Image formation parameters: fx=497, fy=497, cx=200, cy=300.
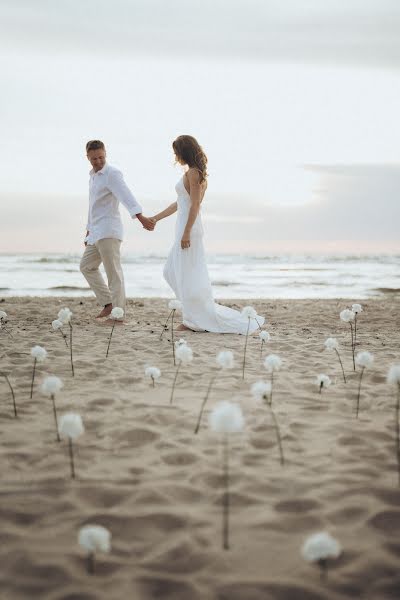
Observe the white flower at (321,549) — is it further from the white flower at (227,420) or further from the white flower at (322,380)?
the white flower at (322,380)

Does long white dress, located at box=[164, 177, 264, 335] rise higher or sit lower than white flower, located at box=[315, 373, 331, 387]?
higher

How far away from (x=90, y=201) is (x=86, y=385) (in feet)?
14.7

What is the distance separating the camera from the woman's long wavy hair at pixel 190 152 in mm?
7008

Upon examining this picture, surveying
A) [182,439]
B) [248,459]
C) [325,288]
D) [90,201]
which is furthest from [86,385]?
[325,288]

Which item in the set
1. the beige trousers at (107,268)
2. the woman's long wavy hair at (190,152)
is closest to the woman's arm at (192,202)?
the woman's long wavy hair at (190,152)

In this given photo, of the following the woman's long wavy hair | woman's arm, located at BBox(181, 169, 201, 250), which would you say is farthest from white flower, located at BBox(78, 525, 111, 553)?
the woman's long wavy hair

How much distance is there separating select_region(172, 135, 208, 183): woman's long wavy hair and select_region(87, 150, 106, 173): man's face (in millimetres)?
1444

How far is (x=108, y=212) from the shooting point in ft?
26.2

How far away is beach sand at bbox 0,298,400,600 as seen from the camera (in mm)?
2002

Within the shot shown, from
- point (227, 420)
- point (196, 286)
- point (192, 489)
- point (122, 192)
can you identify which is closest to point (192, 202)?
point (196, 286)

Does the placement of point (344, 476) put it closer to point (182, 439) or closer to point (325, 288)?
point (182, 439)

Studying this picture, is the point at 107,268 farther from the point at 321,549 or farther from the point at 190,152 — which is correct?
the point at 321,549

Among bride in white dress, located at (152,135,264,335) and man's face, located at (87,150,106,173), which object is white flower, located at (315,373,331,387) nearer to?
bride in white dress, located at (152,135,264,335)

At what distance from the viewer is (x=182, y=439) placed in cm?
328
